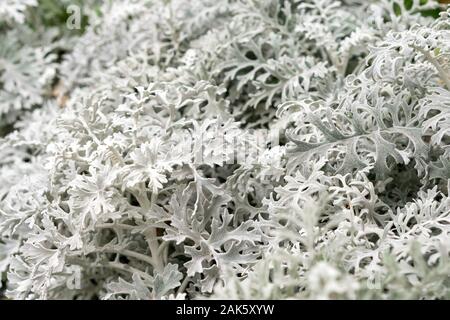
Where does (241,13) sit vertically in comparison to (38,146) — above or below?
above

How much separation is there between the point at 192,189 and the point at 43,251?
340mm

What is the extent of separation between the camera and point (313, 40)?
1.82m

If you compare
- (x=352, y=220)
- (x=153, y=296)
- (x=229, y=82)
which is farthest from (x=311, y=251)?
(x=229, y=82)

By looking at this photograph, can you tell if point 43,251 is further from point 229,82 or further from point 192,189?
point 229,82

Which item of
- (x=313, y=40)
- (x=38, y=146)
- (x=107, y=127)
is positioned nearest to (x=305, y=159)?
(x=107, y=127)

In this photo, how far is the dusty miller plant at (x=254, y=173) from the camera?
3.89 ft

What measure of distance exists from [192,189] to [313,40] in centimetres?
69

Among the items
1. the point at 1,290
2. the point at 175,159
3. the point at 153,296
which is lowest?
the point at 1,290

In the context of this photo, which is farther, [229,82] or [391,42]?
[229,82]

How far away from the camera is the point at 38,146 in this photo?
5.77 feet

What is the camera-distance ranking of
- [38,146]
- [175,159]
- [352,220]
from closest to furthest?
[352,220] < [175,159] < [38,146]

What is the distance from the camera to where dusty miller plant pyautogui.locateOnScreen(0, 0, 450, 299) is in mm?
1186

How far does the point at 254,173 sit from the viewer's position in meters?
1.49

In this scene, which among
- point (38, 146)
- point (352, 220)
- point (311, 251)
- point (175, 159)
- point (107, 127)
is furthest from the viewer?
point (38, 146)
